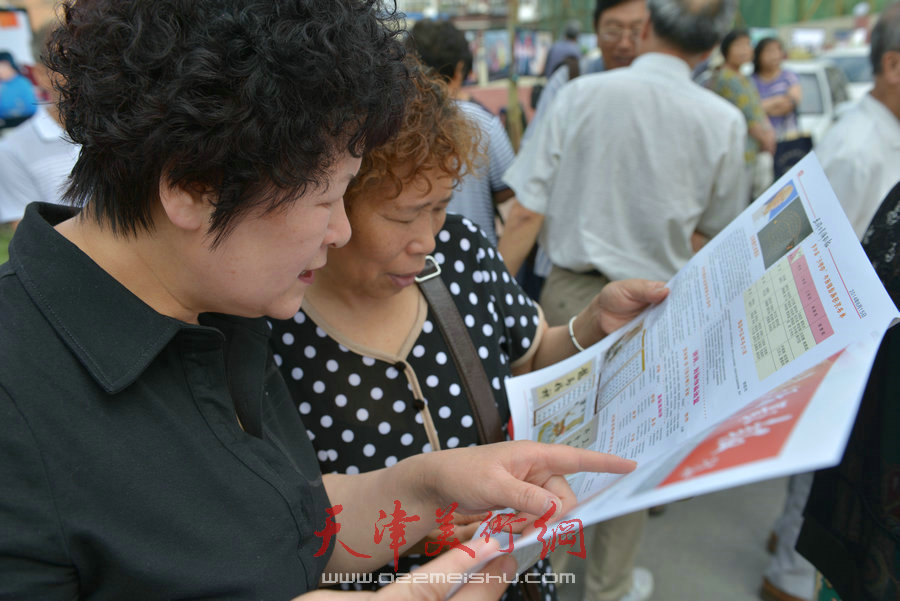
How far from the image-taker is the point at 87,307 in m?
0.78

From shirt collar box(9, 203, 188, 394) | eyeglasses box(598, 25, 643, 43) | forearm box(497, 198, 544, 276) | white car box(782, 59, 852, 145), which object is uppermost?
shirt collar box(9, 203, 188, 394)

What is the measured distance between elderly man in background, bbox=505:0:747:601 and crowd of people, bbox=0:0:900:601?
2.86 feet

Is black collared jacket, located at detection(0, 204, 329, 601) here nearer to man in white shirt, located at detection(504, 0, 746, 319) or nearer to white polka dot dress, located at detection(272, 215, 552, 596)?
white polka dot dress, located at detection(272, 215, 552, 596)

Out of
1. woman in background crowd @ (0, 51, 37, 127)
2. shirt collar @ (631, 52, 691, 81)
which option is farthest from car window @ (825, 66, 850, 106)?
woman in background crowd @ (0, 51, 37, 127)

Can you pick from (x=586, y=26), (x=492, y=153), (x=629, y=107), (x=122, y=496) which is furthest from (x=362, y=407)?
(x=586, y=26)

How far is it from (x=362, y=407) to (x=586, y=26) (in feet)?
41.1

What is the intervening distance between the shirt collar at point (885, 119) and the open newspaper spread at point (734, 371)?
1.53 meters

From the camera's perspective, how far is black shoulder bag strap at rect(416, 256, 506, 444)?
133 centimetres

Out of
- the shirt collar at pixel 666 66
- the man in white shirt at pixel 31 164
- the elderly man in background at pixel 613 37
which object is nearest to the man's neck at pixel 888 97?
the shirt collar at pixel 666 66

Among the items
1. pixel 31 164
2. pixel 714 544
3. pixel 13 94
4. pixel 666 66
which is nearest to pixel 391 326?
pixel 666 66

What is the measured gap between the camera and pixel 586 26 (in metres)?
12.2

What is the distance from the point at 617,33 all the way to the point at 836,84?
5919 mm

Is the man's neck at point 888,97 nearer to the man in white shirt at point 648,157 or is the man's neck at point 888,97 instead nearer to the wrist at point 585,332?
the man in white shirt at point 648,157

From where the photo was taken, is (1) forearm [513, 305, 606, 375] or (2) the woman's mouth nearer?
(2) the woman's mouth
